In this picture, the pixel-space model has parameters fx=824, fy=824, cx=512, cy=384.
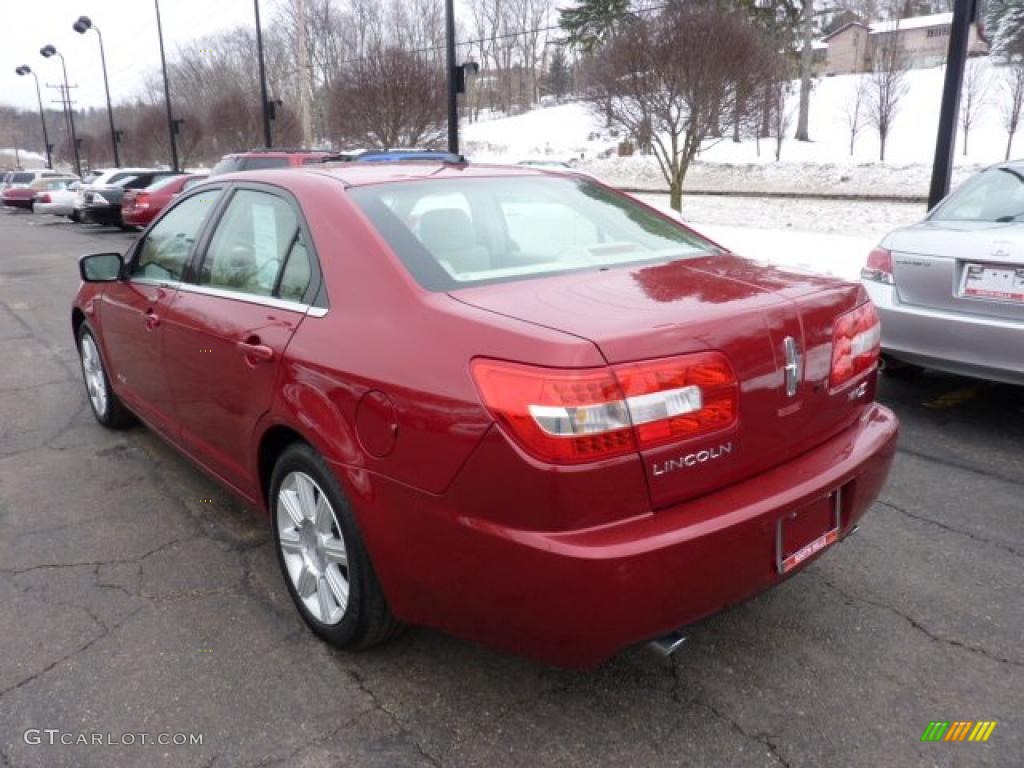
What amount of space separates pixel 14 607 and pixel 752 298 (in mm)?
2798

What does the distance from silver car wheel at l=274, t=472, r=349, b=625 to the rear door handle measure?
39 centimetres

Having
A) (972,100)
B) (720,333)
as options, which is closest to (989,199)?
(720,333)

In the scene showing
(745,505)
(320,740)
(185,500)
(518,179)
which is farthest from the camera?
(185,500)

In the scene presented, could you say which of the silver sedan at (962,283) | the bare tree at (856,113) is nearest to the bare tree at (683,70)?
the silver sedan at (962,283)

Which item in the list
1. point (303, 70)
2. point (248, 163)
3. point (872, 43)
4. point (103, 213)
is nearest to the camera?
point (248, 163)

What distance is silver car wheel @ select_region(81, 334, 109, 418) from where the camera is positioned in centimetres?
482

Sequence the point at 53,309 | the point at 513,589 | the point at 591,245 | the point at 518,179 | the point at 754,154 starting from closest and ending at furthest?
1. the point at 513,589
2. the point at 591,245
3. the point at 518,179
4. the point at 53,309
5. the point at 754,154

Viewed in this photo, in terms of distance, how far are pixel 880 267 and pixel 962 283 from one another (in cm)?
56

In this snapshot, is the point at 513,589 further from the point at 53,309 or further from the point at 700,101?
the point at 700,101

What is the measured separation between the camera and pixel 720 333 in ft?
6.97

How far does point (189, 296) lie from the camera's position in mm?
3377

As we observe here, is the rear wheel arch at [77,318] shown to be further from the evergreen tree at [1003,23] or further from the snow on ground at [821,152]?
the evergreen tree at [1003,23]

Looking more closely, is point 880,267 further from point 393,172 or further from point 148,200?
point 148,200

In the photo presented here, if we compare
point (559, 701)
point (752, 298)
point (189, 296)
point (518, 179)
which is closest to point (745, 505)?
point (752, 298)
